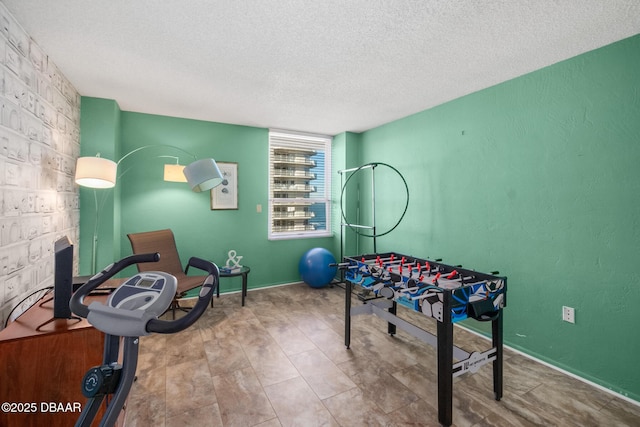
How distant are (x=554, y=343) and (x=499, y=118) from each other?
2.00 metres

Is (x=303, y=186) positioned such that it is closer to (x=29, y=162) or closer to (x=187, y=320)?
(x=29, y=162)

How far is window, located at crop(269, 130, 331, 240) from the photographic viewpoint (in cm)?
476

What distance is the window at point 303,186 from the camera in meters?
4.76

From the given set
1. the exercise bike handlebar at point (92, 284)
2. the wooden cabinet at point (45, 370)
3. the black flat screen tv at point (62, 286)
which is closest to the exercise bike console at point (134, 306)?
the exercise bike handlebar at point (92, 284)

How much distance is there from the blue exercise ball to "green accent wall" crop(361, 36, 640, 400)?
163 centimetres

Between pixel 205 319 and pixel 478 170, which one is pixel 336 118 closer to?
pixel 478 170

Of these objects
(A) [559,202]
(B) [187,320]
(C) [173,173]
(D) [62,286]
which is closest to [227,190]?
(C) [173,173]

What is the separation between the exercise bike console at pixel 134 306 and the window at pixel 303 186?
3709 millimetres

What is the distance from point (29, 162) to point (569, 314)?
4.14m

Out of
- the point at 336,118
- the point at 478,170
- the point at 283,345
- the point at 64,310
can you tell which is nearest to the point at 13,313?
the point at 64,310

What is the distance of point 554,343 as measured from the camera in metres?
2.38

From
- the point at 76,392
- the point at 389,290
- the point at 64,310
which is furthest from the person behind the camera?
the point at 389,290

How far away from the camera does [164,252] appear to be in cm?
347

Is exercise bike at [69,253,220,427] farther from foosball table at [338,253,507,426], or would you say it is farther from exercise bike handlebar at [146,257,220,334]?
foosball table at [338,253,507,426]
